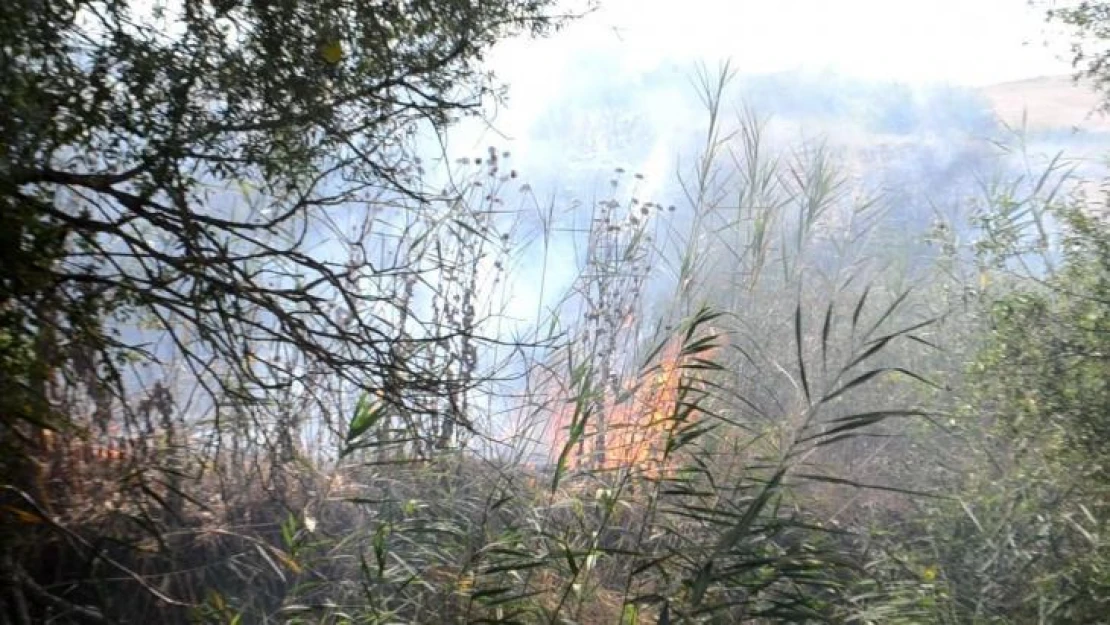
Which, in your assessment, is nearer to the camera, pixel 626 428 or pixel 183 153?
pixel 183 153

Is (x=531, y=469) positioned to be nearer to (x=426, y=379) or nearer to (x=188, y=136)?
(x=426, y=379)

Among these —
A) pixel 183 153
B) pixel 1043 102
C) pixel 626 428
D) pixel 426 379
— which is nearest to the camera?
pixel 183 153

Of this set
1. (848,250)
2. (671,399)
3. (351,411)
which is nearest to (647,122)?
(848,250)

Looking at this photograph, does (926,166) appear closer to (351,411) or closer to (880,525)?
(880,525)

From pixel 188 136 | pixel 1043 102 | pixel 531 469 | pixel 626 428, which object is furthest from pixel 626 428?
pixel 1043 102

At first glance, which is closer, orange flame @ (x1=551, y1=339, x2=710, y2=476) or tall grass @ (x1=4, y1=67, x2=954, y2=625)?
tall grass @ (x1=4, y1=67, x2=954, y2=625)

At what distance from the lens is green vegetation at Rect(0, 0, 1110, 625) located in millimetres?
3285

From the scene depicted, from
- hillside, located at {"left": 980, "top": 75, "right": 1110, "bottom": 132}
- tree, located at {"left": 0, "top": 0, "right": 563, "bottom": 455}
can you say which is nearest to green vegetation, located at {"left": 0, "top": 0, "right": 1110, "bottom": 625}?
tree, located at {"left": 0, "top": 0, "right": 563, "bottom": 455}

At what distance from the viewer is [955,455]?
5953mm

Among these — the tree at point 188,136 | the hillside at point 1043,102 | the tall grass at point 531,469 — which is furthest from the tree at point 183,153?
the hillside at point 1043,102

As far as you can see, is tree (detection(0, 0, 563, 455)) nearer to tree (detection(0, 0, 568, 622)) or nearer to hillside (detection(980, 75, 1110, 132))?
tree (detection(0, 0, 568, 622))

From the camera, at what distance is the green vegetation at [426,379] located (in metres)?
3.29

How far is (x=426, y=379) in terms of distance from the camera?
3789mm

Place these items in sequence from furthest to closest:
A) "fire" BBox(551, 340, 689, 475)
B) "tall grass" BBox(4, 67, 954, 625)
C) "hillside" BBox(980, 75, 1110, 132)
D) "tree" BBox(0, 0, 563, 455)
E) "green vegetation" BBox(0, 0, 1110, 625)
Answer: "hillside" BBox(980, 75, 1110, 132) → "fire" BBox(551, 340, 689, 475) → "tall grass" BBox(4, 67, 954, 625) → "green vegetation" BBox(0, 0, 1110, 625) → "tree" BBox(0, 0, 563, 455)
